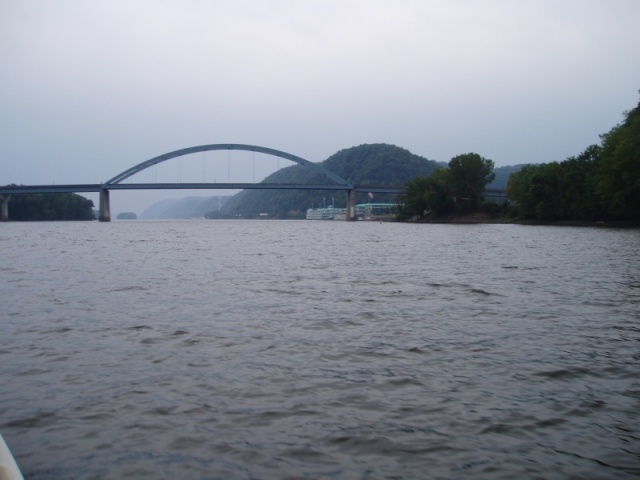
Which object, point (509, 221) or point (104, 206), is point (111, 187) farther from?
point (509, 221)

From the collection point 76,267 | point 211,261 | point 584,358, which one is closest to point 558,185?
point 211,261

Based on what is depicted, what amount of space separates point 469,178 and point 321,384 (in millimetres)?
105215

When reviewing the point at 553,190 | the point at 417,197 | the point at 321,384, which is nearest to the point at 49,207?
the point at 417,197

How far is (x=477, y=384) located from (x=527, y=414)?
95 centimetres

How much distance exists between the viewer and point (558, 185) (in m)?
79.4

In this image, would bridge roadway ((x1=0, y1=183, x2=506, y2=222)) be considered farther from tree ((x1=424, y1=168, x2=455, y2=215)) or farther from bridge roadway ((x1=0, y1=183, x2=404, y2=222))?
tree ((x1=424, y1=168, x2=455, y2=215))

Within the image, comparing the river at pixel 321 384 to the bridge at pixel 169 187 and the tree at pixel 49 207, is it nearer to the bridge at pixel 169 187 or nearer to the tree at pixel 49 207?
the bridge at pixel 169 187

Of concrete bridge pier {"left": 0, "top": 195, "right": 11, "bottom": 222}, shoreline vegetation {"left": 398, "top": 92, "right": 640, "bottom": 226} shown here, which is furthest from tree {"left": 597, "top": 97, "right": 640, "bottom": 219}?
concrete bridge pier {"left": 0, "top": 195, "right": 11, "bottom": 222}

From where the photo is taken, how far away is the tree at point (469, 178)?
4188 inches

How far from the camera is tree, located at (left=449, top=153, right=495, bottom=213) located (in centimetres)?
10638

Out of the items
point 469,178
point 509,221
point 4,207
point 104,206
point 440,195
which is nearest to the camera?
point 509,221

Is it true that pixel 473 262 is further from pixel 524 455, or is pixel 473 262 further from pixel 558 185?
pixel 558 185

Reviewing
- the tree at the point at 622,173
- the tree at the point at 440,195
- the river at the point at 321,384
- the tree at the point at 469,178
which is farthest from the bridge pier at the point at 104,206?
the river at the point at 321,384

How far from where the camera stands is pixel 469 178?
107062 millimetres
